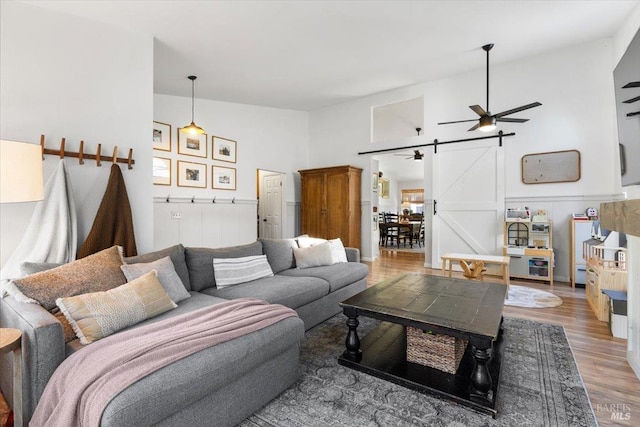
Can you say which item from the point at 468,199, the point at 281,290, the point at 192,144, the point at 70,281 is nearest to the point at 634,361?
the point at 281,290

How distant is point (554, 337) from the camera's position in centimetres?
274

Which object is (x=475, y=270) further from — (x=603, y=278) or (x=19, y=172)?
(x=19, y=172)

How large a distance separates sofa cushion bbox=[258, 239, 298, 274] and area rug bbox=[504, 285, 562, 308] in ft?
8.75

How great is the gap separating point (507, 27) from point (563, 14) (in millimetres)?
585

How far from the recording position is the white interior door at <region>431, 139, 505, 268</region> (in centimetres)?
532

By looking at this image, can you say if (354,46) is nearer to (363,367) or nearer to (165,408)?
(363,367)

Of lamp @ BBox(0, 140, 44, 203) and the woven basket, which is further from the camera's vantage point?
the woven basket

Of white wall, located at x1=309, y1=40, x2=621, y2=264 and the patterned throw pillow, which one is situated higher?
white wall, located at x1=309, y1=40, x2=621, y2=264

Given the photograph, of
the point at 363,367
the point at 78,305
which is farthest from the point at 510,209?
the point at 78,305

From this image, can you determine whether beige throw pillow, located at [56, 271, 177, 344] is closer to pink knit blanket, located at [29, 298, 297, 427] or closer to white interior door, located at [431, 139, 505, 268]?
pink knit blanket, located at [29, 298, 297, 427]

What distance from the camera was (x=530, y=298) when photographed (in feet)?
13.0

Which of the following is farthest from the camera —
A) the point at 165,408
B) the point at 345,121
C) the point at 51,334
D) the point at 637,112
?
the point at 345,121

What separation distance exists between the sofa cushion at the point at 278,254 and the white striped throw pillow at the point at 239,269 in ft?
0.65

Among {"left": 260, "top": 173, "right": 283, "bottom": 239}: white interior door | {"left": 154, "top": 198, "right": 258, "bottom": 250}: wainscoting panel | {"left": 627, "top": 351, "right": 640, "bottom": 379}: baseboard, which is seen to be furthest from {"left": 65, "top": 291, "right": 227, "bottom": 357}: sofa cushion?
{"left": 260, "top": 173, "right": 283, "bottom": 239}: white interior door
